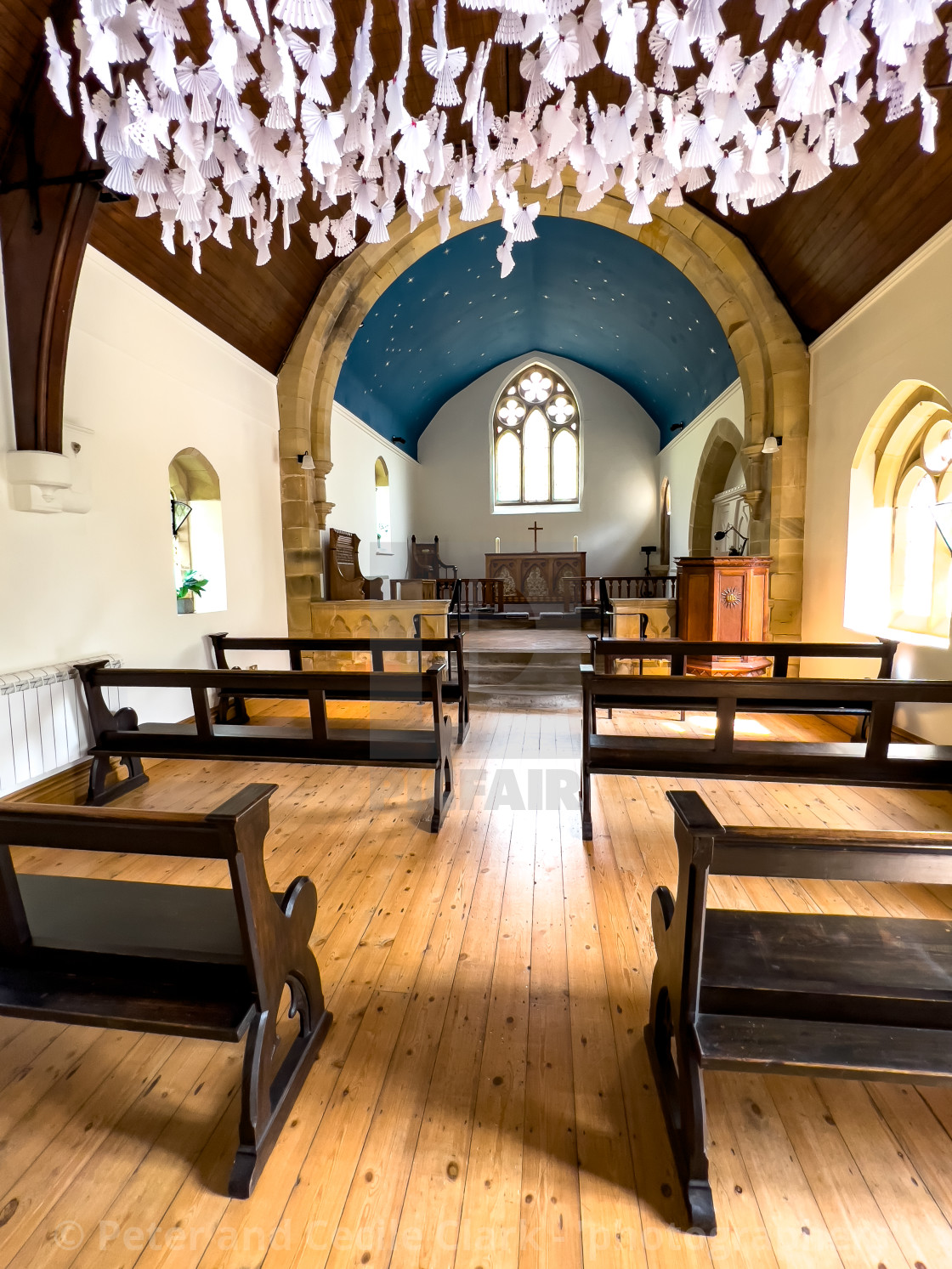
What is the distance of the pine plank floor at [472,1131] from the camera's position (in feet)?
3.78

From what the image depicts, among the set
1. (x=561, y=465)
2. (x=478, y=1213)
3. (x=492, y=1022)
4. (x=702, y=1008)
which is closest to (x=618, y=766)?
(x=492, y=1022)

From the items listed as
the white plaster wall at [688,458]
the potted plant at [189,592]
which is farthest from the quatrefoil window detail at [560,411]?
the potted plant at [189,592]

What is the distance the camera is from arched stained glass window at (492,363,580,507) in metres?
11.8

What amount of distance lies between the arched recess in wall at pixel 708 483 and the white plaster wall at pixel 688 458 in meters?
0.11

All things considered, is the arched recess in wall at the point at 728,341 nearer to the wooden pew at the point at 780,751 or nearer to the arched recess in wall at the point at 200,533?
the arched recess in wall at the point at 200,533

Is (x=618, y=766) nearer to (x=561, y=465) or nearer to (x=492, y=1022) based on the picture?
(x=492, y=1022)

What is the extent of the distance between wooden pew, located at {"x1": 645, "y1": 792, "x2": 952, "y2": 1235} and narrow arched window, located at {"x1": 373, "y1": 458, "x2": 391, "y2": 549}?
857cm

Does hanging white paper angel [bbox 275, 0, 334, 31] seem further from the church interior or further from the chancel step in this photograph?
the chancel step

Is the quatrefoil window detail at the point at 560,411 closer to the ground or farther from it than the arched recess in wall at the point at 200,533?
farther from it

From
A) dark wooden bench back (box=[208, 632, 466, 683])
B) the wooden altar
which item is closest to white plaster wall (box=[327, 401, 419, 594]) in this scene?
the wooden altar

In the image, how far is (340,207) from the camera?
16.3 ft

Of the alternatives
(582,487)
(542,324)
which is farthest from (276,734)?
(582,487)

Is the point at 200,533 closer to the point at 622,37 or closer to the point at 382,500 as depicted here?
the point at 622,37

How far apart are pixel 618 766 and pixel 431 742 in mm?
872
